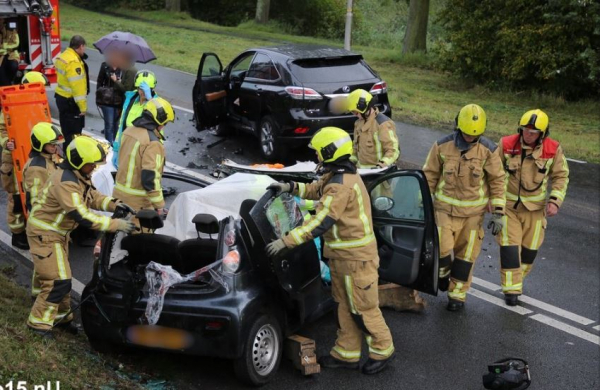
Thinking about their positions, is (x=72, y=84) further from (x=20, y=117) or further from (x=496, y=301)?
(x=496, y=301)

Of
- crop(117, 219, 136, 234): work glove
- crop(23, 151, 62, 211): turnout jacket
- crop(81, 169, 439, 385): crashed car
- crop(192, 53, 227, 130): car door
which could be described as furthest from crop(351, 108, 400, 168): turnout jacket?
crop(192, 53, 227, 130): car door

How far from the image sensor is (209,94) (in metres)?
11.8

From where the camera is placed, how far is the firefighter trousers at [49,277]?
573 centimetres

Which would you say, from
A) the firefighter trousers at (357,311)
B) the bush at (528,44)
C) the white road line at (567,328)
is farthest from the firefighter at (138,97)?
the bush at (528,44)

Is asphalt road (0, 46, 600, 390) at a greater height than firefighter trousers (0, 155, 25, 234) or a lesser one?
lesser

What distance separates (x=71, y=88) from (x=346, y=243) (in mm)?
→ 5988

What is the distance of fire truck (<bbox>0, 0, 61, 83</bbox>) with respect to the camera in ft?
Result: 43.6

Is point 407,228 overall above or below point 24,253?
above

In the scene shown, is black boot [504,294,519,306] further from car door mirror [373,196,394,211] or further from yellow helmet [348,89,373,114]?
yellow helmet [348,89,373,114]

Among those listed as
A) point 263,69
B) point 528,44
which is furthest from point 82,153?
point 528,44

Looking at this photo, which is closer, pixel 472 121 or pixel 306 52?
pixel 472 121

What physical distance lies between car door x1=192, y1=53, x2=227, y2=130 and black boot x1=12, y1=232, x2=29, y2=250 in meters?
4.58

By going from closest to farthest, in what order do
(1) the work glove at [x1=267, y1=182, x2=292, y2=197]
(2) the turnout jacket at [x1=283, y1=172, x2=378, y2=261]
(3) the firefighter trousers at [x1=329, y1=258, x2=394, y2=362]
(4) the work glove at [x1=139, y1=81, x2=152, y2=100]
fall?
(2) the turnout jacket at [x1=283, y1=172, x2=378, y2=261], (1) the work glove at [x1=267, y1=182, x2=292, y2=197], (3) the firefighter trousers at [x1=329, y1=258, x2=394, y2=362], (4) the work glove at [x1=139, y1=81, x2=152, y2=100]

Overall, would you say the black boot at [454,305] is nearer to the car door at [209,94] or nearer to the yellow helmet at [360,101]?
the yellow helmet at [360,101]
